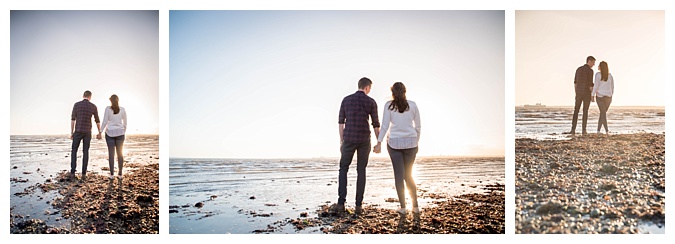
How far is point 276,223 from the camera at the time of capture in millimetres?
5117

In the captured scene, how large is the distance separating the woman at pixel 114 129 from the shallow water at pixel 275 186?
567mm

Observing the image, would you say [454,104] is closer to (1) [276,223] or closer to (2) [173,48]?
(1) [276,223]

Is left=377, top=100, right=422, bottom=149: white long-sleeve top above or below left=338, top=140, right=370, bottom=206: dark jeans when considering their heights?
above

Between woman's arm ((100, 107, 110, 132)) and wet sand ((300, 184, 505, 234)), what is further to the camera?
woman's arm ((100, 107, 110, 132))

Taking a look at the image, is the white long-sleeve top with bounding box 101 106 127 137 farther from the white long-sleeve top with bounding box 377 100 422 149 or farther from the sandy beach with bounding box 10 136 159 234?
the white long-sleeve top with bounding box 377 100 422 149

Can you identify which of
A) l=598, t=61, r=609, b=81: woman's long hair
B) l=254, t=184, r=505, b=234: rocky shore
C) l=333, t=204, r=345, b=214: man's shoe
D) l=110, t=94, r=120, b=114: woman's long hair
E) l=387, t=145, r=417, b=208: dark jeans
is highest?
l=598, t=61, r=609, b=81: woman's long hair

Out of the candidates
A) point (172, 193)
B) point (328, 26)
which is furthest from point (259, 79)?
point (172, 193)

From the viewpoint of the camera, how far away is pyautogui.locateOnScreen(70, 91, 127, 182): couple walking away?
5742mm

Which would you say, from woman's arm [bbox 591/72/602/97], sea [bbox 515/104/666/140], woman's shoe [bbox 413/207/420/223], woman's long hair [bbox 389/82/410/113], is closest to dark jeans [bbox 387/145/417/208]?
woman's shoe [bbox 413/207/420/223]

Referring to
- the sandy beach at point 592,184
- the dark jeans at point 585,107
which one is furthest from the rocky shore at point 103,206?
the dark jeans at point 585,107

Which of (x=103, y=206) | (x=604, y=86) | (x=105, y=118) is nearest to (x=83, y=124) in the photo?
(x=105, y=118)

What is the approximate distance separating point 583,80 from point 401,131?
2292 millimetres

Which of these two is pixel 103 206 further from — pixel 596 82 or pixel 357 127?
pixel 596 82
